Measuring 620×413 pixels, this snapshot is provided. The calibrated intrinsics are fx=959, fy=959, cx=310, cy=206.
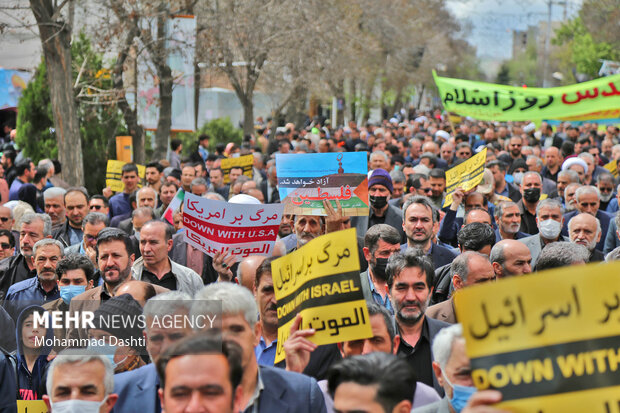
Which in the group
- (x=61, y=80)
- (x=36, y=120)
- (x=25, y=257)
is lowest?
(x=25, y=257)

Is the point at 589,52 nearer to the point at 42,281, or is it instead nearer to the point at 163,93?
the point at 163,93

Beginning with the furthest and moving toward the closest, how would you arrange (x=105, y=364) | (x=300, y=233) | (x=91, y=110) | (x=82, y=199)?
1. (x=91, y=110)
2. (x=82, y=199)
3. (x=300, y=233)
4. (x=105, y=364)

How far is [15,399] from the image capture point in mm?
4957

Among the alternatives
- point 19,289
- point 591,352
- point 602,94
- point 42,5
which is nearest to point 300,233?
point 19,289

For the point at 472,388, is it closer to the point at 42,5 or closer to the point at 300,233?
Answer: the point at 300,233

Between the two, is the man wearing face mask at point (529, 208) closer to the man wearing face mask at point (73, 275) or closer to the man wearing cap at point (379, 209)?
the man wearing cap at point (379, 209)

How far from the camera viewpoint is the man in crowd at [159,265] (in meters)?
7.41

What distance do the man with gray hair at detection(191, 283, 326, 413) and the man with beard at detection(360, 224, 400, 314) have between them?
2.39 m

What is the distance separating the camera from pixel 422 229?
310 inches

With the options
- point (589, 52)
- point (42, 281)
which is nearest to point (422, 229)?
point (42, 281)

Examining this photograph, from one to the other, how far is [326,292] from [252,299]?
47 centimetres

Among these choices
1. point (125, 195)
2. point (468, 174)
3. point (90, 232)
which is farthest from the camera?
point (125, 195)

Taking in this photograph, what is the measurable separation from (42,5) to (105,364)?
37.6 ft

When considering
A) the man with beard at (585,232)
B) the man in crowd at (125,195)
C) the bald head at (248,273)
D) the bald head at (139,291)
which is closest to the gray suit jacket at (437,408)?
the bald head at (139,291)
